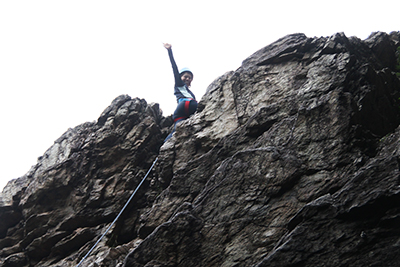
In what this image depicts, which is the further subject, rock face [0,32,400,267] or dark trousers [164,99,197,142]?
dark trousers [164,99,197,142]

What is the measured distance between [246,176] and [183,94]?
691 cm

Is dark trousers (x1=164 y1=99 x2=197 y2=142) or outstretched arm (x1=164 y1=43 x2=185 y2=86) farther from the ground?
outstretched arm (x1=164 y1=43 x2=185 y2=86)

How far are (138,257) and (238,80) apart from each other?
7700 mm

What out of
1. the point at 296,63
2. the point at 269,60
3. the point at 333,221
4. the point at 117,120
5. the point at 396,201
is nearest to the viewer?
the point at 396,201

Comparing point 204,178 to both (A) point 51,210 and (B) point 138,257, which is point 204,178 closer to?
(B) point 138,257

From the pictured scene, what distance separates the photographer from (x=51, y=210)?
12.2 metres

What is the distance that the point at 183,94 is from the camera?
1367 centimetres

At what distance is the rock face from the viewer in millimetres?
5738

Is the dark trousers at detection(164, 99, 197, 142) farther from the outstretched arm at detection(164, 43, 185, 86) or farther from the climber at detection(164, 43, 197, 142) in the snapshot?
the outstretched arm at detection(164, 43, 185, 86)

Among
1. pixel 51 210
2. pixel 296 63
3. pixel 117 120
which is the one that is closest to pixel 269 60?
pixel 296 63

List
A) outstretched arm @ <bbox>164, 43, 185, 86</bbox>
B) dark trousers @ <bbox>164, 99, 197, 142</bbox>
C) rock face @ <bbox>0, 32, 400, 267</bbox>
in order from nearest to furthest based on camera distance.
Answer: rock face @ <bbox>0, 32, 400, 267</bbox>, dark trousers @ <bbox>164, 99, 197, 142</bbox>, outstretched arm @ <bbox>164, 43, 185, 86</bbox>

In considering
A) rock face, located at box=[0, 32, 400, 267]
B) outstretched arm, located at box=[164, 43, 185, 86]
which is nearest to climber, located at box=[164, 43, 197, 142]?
outstretched arm, located at box=[164, 43, 185, 86]

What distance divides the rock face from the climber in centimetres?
115

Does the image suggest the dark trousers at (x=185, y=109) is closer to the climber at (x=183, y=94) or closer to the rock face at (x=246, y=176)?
the climber at (x=183, y=94)
